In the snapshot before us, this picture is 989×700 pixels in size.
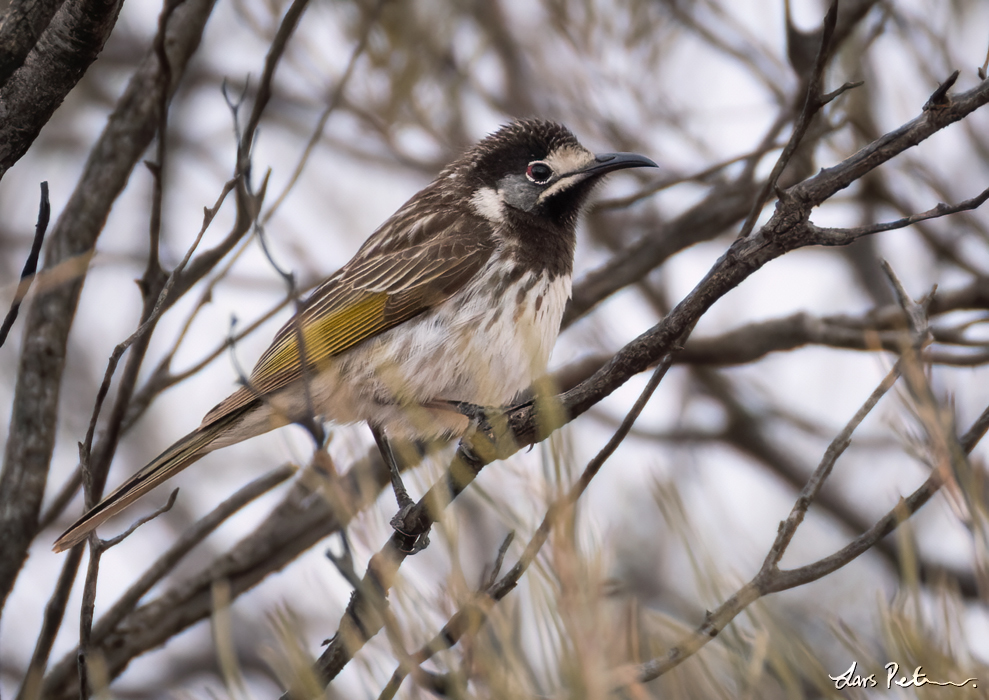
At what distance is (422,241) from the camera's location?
15.5 feet

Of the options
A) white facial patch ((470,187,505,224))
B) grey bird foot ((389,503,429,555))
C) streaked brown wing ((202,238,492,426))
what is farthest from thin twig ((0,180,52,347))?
white facial patch ((470,187,505,224))

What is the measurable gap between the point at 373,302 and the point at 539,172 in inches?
42.5

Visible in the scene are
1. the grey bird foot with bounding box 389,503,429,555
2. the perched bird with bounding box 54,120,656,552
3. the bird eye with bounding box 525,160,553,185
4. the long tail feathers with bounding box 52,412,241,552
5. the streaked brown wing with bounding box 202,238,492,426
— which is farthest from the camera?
the bird eye with bounding box 525,160,553,185

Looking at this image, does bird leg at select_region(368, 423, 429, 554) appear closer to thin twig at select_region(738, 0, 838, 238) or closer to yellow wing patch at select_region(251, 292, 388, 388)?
yellow wing patch at select_region(251, 292, 388, 388)

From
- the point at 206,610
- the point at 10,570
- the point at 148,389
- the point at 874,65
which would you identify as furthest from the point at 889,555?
the point at 10,570

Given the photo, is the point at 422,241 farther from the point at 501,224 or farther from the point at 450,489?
the point at 450,489

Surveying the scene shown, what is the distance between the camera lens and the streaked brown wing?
14.2ft

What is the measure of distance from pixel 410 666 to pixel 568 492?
413 mm

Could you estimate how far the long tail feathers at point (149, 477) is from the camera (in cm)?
345

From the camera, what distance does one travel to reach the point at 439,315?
431cm

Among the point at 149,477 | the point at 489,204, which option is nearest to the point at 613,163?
the point at 489,204

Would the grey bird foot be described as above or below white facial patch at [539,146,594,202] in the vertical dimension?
below
